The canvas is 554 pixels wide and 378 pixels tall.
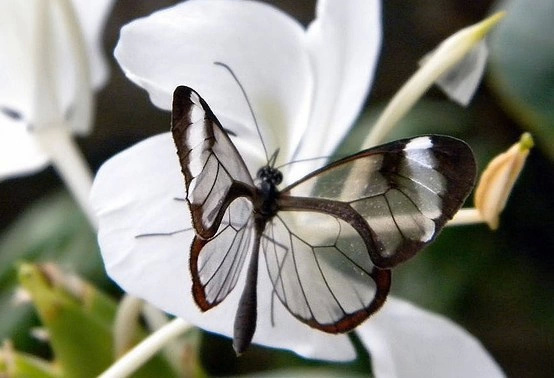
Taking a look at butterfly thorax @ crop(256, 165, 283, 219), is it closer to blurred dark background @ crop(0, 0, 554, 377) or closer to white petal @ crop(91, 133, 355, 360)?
white petal @ crop(91, 133, 355, 360)

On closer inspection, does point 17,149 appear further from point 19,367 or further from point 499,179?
point 499,179

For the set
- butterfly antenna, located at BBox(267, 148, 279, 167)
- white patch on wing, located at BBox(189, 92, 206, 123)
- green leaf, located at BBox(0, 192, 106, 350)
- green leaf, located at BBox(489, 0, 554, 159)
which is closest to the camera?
white patch on wing, located at BBox(189, 92, 206, 123)

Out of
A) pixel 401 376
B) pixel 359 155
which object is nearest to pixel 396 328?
pixel 401 376

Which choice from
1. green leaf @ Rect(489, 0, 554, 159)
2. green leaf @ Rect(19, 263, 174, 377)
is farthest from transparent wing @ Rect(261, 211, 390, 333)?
green leaf @ Rect(489, 0, 554, 159)

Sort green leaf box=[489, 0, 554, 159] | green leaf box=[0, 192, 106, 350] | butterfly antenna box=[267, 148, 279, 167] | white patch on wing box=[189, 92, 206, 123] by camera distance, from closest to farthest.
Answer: white patch on wing box=[189, 92, 206, 123] < butterfly antenna box=[267, 148, 279, 167] < green leaf box=[489, 0, 554, 159] < green leaf box=[0, 192, 106, 350]

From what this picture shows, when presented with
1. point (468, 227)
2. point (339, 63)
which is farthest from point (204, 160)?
point (468, 227)
